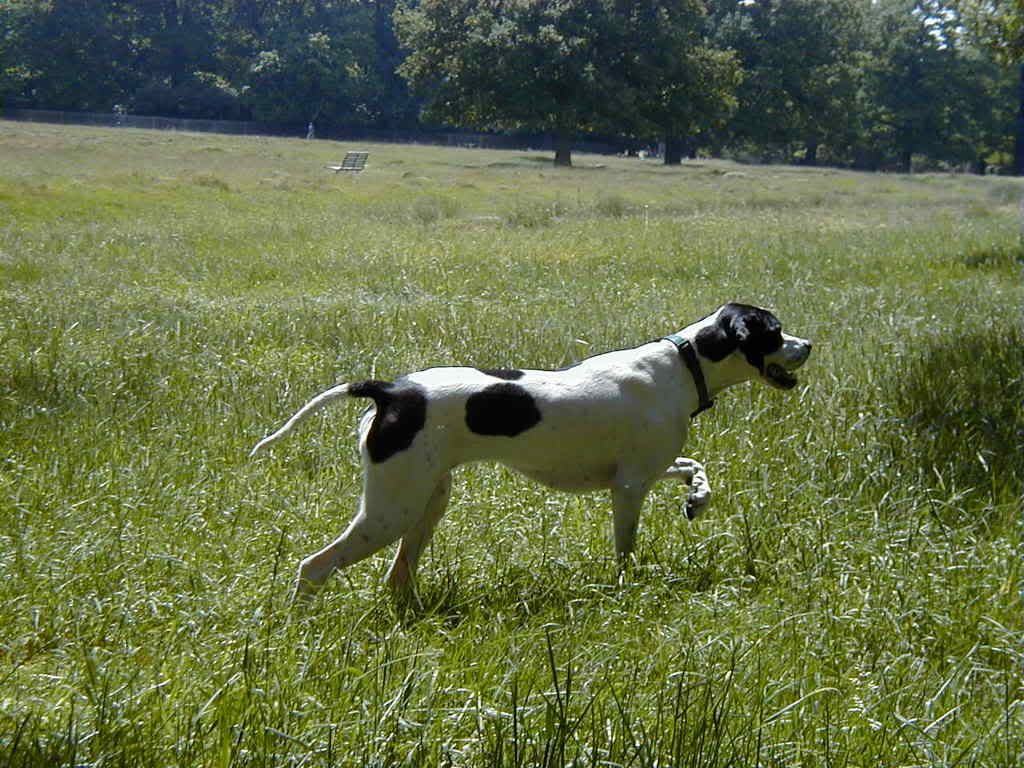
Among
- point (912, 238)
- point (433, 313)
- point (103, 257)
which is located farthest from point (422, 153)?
point (433, 313)

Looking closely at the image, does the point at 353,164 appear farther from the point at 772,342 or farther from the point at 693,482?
the point at 693,482

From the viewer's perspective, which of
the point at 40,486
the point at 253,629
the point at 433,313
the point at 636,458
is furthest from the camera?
the point at 433,313

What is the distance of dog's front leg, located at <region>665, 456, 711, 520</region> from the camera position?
453cm

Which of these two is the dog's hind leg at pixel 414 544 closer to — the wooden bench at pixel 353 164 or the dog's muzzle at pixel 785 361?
the dog's muzzle at pixel 785 361

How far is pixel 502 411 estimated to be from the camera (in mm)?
4125

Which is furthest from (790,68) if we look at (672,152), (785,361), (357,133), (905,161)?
(785,361)

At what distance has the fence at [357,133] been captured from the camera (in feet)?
222

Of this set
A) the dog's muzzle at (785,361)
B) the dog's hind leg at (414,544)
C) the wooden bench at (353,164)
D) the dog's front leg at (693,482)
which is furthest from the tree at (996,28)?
the wooden bench at (353,164)

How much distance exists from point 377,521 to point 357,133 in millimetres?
80298

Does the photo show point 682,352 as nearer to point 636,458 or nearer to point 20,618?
point 636,458

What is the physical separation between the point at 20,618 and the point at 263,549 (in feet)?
3.58

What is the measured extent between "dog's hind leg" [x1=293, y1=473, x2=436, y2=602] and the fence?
225 feet

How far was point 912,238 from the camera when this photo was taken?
1931cm

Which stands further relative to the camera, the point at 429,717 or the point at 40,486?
the point at 40,486
